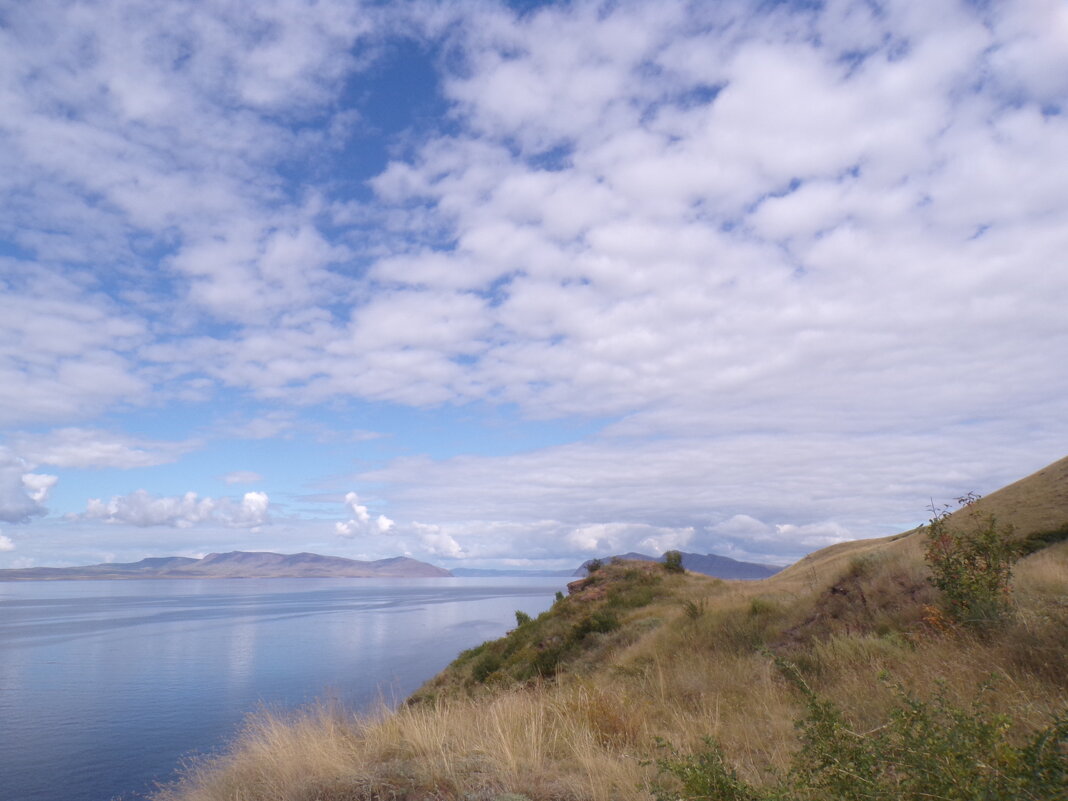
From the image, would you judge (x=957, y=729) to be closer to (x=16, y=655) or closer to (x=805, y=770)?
(x=805, y=770)

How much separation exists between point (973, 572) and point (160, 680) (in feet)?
162

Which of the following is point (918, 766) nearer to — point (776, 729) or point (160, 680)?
point (776, 729)

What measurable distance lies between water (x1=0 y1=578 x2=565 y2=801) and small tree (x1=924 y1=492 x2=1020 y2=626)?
8639 mm

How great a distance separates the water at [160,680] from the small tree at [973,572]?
864 centimetres

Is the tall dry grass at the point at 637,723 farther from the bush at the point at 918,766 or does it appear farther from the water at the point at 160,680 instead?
the water at the point at 160,680

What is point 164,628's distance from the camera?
75.6 metres

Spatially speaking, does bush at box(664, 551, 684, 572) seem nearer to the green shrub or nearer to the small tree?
the green shrub

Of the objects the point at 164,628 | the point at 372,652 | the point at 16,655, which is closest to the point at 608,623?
the point at 372,652

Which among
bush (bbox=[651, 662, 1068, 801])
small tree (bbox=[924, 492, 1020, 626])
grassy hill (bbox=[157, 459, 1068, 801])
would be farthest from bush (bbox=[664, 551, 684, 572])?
bush (bbox=[651, 662, 1068, 801])

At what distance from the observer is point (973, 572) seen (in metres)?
8.67

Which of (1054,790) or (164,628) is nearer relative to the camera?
(1054,790)

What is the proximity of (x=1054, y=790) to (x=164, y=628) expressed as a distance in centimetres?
9004

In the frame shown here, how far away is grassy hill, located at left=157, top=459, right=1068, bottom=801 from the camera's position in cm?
337

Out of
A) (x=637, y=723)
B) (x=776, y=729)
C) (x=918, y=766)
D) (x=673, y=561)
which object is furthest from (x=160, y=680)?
(x=918, y=766)
